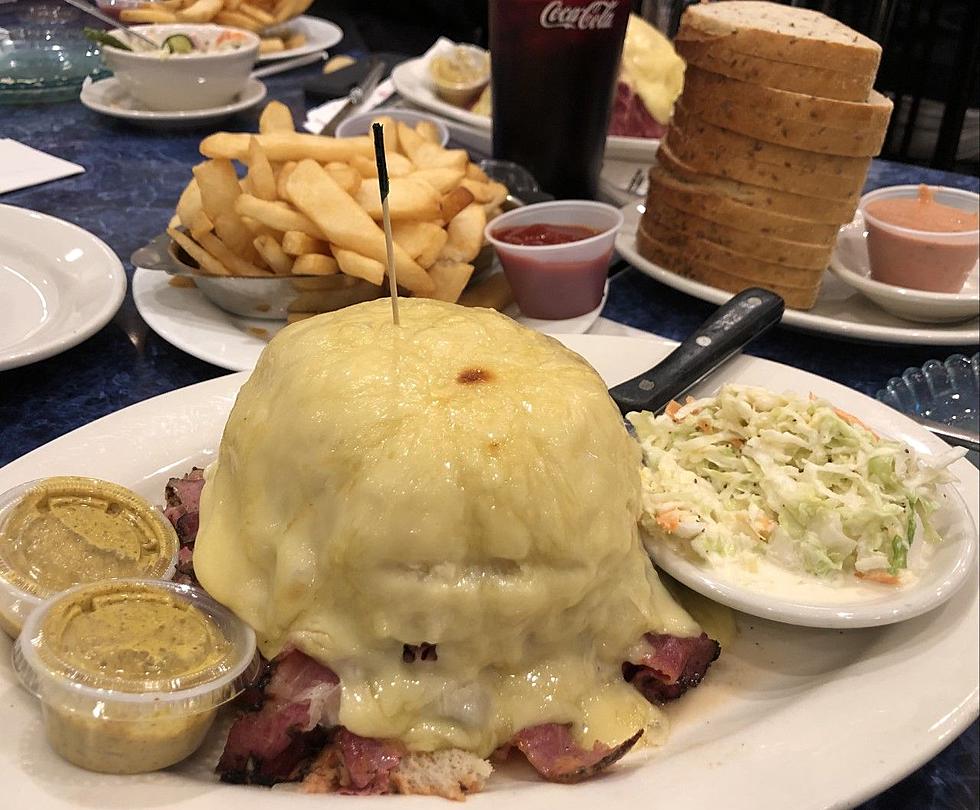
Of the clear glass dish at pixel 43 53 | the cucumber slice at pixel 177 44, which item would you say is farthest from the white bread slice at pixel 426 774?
the clear glass dish at pixel 43 53

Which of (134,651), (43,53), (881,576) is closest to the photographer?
(134,651)

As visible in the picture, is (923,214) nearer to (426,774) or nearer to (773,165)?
(773,165)

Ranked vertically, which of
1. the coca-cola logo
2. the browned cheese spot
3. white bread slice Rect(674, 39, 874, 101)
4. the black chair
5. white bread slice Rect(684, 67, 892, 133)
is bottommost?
the black chair

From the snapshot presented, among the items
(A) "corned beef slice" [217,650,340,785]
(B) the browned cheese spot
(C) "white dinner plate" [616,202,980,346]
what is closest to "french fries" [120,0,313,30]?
(C) "white dinner plate" [616,202,980,346]

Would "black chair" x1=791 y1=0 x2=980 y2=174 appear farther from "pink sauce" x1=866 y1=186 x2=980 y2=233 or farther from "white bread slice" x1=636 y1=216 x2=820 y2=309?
"white bread slice" x1=636 y1=216 x2=820 y2=309

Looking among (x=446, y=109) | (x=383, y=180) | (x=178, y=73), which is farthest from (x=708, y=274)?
(x=178, y=73)

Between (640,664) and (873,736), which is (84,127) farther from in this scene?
(873,736)

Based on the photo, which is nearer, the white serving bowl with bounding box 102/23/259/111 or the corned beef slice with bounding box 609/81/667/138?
the white serving bowl with bounding box 102/23/259/111
